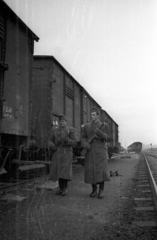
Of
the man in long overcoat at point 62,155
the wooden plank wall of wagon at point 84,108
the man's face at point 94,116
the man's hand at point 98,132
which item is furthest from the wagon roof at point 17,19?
the wooden plank wall of wagon at point 84,108

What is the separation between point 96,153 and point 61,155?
2.24 feet

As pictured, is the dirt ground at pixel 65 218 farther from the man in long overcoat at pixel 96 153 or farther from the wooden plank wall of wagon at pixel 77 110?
the wooden plank wall of wagon at pixel 77 110

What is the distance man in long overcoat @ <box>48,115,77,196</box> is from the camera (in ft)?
13.1

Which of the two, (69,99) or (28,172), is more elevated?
(69,99)


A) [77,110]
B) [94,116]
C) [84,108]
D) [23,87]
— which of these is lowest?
[94,116]

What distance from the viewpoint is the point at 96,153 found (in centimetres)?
400

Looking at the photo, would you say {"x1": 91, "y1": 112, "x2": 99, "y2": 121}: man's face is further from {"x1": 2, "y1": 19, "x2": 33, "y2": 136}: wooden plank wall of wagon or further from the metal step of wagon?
the metal step of wagon

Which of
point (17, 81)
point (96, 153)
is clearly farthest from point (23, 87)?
point (96, 153)

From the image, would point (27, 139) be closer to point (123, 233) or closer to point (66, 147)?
point (66, 147)

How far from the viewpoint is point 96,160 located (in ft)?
13.0

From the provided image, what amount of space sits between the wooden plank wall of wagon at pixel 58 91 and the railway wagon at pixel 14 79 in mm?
1500

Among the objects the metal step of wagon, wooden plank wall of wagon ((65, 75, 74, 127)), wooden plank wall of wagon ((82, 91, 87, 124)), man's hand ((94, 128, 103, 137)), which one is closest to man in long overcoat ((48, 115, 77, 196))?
man's hand ((94, 128, 103, 137))

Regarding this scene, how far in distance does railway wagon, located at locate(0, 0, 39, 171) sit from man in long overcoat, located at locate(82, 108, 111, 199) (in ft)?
5.48

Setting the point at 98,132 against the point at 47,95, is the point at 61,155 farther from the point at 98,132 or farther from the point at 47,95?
the point at 47,95
